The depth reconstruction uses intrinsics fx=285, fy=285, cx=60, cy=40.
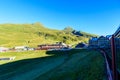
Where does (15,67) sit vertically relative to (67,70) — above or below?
below

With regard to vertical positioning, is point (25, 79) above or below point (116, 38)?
below

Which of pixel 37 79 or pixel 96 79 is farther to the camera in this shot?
pixel 37 79

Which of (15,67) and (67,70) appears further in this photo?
(15,67)

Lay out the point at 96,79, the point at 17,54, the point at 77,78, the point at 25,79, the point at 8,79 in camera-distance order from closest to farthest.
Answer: the point at 96,79 → the point at 77,78 → the point at 25,79 → the point at 8,79 → the point at 17,54

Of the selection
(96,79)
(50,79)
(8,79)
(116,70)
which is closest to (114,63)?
(116,70)

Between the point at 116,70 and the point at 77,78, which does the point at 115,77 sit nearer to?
the point at 116,70

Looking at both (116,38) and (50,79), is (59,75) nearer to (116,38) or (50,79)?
(50,79)

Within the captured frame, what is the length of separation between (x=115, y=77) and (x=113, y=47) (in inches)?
52.5

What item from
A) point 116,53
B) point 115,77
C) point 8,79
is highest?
point 116,53

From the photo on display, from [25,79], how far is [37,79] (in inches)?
136

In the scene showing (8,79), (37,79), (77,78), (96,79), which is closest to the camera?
(96,79)

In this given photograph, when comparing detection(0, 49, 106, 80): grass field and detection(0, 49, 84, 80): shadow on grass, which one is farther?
detection(0, 49, 84, 80): shadow on grass

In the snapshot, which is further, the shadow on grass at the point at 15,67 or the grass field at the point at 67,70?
the shadow on grass at the point at 15,67

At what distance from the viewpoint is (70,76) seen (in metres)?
26.8
